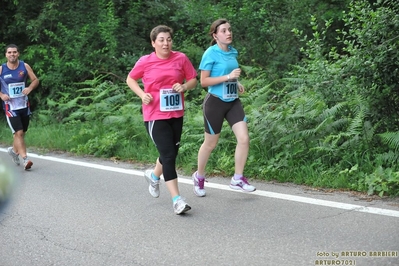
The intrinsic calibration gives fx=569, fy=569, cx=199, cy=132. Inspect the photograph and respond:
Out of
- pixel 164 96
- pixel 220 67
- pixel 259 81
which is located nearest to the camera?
pixel 164 96

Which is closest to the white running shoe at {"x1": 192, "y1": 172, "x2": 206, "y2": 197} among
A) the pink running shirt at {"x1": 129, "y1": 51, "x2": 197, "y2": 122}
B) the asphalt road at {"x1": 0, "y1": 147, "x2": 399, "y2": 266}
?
the asphalt road at {"x1": 0, "y1": 147, "x2": 399, "y2": 266}

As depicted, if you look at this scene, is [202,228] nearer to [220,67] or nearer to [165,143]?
[165,143]

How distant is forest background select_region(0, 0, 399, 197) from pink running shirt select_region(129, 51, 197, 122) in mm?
1907

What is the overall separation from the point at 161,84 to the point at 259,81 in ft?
16.8

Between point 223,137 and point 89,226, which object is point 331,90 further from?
point 89,226

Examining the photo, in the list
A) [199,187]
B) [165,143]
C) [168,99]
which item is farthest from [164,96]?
[199,187]

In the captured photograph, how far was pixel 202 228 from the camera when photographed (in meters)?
5.43

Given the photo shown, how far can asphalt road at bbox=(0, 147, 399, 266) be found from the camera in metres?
4.62

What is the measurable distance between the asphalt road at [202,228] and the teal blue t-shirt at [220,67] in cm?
119

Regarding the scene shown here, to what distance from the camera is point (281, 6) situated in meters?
14.8

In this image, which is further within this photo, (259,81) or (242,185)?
(259,81)

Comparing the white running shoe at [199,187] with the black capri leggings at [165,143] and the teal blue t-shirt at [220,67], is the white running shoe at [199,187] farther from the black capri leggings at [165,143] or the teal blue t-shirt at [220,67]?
the teal blue t-shirt at [220,67]

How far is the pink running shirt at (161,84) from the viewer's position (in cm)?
598

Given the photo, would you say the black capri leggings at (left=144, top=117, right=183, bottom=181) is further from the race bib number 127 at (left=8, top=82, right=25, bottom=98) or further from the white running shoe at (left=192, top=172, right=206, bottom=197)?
the race bib number 127 at (left=8, top=82, right=25, bottom=98)
